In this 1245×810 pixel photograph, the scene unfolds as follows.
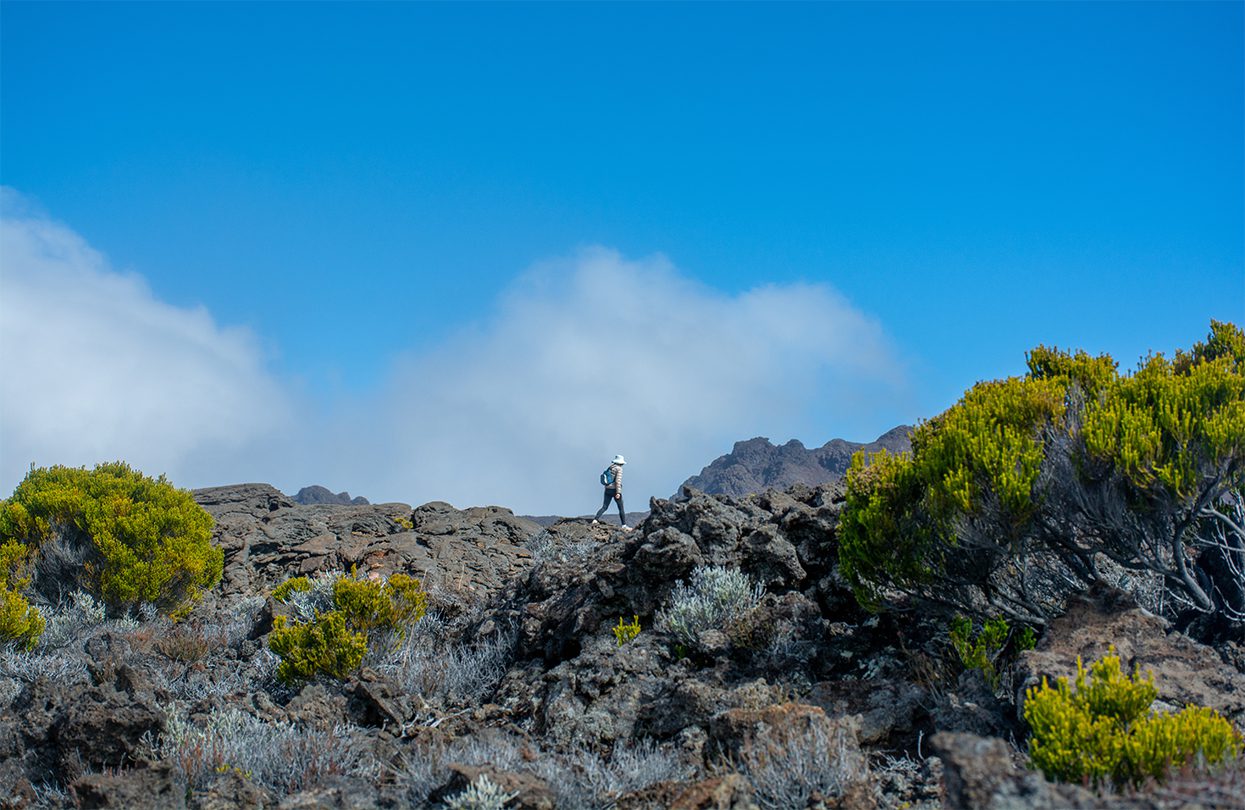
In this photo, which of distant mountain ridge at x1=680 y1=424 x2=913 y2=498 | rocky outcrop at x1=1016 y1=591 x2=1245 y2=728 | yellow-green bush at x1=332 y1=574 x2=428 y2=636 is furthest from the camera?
distant mountain ridge at x1=680 y1=424 x2=913 y2=498

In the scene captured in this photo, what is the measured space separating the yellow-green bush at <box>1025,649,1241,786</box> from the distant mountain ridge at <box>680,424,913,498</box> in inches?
1940

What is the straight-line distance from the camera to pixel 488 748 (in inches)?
266

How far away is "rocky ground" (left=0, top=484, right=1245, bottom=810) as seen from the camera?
Answer: 5734 mm

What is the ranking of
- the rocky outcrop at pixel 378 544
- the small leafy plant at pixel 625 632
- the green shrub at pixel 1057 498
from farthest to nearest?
1. the rocky outcrop at pixel 378 544
2. the small leafy plant at pixel 625 632
3. the green shrub at pixel 1057 498

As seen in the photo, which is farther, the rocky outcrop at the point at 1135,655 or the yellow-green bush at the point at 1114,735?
the rocky outcrop at the point at 1135,655

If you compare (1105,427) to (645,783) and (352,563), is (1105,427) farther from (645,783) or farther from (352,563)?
(352,563)

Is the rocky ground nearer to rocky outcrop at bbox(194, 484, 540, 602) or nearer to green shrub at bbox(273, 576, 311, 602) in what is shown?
green shrub at bbox(273, 576, 311, 602)

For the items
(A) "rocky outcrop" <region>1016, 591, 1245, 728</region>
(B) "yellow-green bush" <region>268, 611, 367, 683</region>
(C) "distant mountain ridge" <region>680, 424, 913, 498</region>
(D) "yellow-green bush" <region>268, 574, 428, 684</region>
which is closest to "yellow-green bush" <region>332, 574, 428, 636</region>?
(D) "yellow-green bush" <region>268, 574, 428, 684</region>

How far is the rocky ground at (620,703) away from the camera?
573cm

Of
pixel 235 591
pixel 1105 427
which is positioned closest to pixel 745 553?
pixel 1105 427

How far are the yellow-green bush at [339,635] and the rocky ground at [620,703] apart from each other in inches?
9.0

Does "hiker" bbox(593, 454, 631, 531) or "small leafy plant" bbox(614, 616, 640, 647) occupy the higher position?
"hiker" bbox(593, 454, 631, 531)

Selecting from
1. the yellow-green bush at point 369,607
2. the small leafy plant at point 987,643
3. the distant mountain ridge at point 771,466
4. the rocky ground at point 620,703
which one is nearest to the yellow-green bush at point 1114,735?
the rocky ground at point 620,703

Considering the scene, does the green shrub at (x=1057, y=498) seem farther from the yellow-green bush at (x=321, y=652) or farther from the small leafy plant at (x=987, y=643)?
the yellow-green bush at (x=321, y=652)
